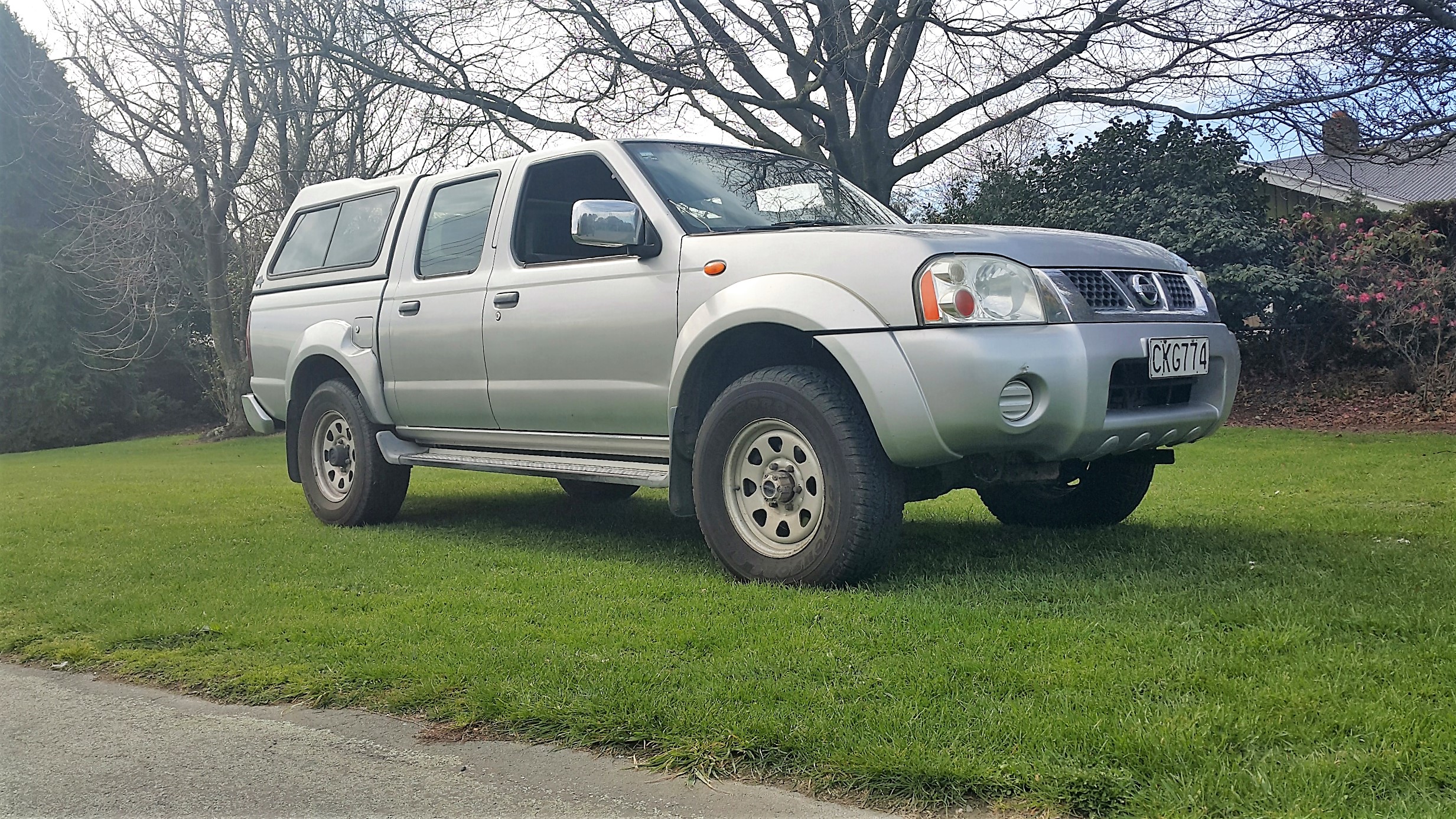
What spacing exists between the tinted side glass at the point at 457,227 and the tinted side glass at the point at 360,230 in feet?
1.66

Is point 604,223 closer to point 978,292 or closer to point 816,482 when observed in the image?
point 816,482

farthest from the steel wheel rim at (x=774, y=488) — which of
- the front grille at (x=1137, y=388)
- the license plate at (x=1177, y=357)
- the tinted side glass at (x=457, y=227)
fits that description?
the tinted side glass at (x=457, y=227)

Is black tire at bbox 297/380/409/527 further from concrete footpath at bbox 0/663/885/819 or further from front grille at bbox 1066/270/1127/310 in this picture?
front grille at bbox 1066/270/1127/310

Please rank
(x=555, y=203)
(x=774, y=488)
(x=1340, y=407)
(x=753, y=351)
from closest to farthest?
(x=774, y=488)
(x=753, y=351)
(x=555, y=203)
(x=1340, y=407)

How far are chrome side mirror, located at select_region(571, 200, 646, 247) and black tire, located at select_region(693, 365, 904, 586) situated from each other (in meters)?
0.85

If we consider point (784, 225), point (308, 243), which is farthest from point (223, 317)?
point (784, 225)

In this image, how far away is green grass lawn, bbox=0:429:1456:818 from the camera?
2.81 meters

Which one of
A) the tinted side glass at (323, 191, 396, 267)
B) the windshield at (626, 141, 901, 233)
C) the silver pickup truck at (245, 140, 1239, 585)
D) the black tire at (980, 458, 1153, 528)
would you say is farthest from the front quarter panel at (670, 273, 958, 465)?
the tinted side glass at (323, 191, 396, 267)

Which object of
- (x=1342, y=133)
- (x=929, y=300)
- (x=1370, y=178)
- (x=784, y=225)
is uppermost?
(x=1370, y=178)

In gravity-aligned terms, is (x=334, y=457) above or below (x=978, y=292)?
below

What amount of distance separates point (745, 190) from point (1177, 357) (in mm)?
2199

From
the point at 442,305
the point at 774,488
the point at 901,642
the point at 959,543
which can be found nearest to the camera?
the point at 901,642

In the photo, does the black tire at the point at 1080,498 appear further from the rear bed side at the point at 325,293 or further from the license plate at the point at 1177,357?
the rear bed side at the point at 325,293

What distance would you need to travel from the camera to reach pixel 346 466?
24.8ft
